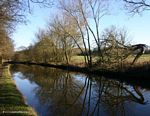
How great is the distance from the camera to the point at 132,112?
635 inches

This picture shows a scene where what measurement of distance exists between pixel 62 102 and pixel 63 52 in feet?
177

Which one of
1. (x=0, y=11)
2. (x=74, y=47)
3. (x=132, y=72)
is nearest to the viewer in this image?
(x=0, y=11)

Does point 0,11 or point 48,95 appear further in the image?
point 48,95

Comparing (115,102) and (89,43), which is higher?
(89,43)

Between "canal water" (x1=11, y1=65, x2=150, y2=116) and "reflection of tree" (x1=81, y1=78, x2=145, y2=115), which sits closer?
"canal water" (x1=11, y1=65, x2=150, y2=116)

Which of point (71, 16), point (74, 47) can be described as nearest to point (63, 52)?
point (74, 47)

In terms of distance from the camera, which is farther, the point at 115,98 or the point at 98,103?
the point at 115,98

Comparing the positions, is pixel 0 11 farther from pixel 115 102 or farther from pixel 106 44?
pixel 106 44

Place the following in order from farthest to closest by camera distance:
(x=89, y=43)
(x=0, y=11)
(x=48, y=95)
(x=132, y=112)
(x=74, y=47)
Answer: (x=74, y=47)
(x=89, y=43)
(x=48, y=95)
(x=0, y=11)
(x=132, y=112)

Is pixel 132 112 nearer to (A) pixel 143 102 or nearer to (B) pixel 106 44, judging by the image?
(A) pixel 143 102

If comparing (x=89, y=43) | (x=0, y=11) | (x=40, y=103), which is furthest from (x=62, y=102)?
(x=89, y=43)

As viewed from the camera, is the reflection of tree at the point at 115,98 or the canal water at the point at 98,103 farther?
the reflection of tree at the point at 115,98

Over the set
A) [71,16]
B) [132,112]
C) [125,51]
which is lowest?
[132,112]

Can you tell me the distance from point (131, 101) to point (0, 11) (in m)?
9.54
